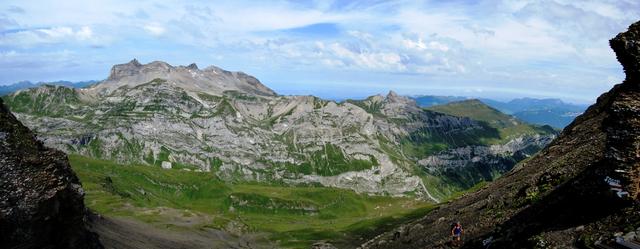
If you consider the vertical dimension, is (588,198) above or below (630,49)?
below

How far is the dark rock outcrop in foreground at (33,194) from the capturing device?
4978cm

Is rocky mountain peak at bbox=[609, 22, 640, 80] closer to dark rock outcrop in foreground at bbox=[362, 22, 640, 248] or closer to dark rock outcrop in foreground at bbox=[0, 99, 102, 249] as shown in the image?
dark rock outcrop in foreground at bbox=[362, 22, 640, 248]

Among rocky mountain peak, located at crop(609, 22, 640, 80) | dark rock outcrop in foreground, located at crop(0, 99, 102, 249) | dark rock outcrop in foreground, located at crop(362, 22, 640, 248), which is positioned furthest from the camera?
dark rock outcrop in foreground, located at crop(0, 99, 102, 249)

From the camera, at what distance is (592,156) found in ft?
173

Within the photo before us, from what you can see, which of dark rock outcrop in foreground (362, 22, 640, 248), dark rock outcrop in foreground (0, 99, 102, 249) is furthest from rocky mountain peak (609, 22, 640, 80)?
dark rock outcrop in foreground (0, 99, 102, 249)

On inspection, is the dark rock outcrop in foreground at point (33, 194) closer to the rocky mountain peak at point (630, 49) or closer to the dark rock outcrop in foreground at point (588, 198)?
the dark rock outcrop in foreground at point (588, 198)

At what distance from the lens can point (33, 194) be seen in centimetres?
5172

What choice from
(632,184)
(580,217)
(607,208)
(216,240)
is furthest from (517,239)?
(216,240)

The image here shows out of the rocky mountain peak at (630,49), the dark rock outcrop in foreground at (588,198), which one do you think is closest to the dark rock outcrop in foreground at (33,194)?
the dark rock outcrop in foreground at (588,198)

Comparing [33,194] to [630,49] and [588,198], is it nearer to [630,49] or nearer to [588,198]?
[588,198]


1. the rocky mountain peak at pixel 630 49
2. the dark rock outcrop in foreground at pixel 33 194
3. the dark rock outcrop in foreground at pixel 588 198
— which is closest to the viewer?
the dark rock outcrop in foreground at pixel 588 198

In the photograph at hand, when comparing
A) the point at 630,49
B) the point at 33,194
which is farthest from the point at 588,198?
the point at 33,194

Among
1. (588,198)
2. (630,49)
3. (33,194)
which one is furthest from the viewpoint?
(33,194)

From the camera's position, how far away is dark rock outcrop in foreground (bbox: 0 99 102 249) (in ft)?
163
